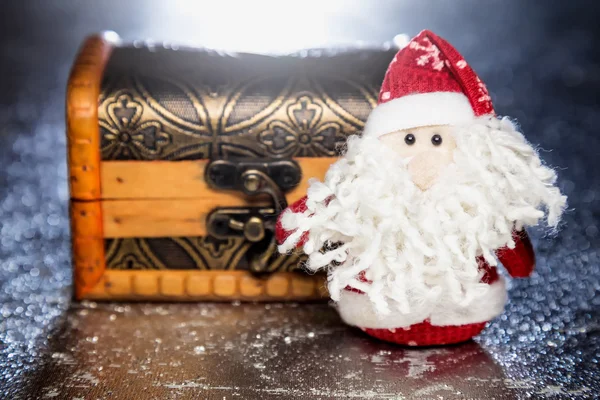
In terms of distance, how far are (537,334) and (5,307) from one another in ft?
2.55

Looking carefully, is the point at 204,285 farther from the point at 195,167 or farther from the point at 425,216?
the point at 425,216

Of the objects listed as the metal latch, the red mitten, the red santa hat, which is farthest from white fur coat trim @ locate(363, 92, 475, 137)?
the metal latch

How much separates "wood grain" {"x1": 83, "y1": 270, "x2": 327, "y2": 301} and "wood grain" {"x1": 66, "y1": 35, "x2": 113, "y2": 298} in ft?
0.10

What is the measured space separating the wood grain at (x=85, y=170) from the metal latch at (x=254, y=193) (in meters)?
0.17

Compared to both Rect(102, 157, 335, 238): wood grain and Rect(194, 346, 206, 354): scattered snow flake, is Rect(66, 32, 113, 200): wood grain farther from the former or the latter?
Rect(194, 346, 206, 354): scattered snow flake

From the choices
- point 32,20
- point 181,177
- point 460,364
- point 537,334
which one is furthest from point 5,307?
point 32,20

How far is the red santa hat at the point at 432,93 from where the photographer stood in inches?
35.8

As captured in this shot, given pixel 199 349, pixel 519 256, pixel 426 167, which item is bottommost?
pixel 199 349

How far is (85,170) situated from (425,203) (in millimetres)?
512

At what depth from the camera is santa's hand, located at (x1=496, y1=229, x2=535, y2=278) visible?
37.6 inches

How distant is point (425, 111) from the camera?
91 cm

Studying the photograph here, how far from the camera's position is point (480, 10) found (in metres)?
2.01

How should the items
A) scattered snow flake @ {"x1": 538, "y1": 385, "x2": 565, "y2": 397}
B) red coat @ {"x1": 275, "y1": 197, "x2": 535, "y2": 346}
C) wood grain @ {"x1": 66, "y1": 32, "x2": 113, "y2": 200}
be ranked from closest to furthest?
scattered snow flake @ {"x1": 538, "y1": 385, "x2": 565, "y2": 397}, red coat @ {"x1": 275, "y1": 197, "x2": 535, "y2": 346}, wood grain @ {"x1": 66, "y1": 32, "x2": 113, "y2": 200}

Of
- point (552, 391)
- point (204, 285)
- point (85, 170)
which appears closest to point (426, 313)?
point (552, 391)
